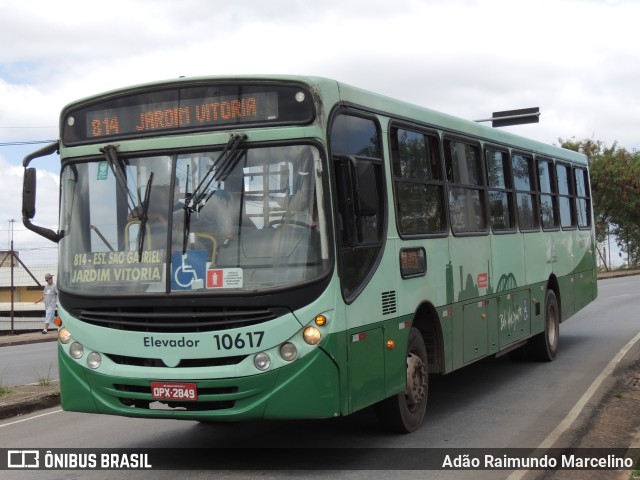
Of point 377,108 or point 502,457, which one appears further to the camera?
point 377,108

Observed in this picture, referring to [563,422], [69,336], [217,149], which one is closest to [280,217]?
[217,149]

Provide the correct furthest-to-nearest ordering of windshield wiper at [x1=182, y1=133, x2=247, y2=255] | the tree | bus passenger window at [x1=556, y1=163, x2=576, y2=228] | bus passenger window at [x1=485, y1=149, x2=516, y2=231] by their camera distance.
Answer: the tree
bus passenger window at [x1=556, y1=163, x2=576, y2=228]
bus passenger window at [x1=485, y1=149, x2=516, y2=231]
windshield wiper at [x1=182, y1=133, x2=247, y2=255]

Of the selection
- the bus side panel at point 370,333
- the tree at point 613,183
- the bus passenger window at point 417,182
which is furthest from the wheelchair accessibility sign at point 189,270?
the tree at point 613,183

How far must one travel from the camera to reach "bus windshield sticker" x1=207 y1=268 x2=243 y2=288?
22.9ft

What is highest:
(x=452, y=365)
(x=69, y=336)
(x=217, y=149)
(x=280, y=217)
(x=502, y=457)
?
(x=217, y=149)

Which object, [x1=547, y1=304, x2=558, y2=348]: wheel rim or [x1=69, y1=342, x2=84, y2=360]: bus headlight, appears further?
[x1=547, y1=304, x2=558, y2=348]: wheel rim

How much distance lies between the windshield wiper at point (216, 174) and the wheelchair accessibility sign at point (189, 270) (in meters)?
0.07

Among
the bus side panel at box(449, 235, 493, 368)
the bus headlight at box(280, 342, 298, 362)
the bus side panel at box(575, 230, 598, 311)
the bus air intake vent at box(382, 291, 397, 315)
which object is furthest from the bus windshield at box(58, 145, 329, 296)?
the bus side panel at box(575, 230, 598, 311)

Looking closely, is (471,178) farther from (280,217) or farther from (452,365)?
(280,217)

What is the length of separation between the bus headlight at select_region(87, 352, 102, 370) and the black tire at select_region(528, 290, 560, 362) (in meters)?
7.81

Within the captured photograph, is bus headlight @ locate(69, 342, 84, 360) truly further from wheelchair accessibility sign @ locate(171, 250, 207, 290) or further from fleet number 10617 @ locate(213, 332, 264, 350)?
fleet number 10617 @ locate(213, 332, 264, 350)

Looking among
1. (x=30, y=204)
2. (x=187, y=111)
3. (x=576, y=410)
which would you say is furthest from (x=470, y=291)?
(x=30, y=204)

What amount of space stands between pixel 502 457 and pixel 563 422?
1637mm

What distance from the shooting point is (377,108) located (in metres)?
8.33
